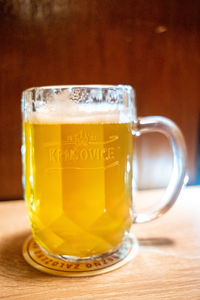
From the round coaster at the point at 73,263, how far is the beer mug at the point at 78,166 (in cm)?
1

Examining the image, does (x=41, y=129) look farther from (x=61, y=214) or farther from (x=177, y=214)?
(x=177, y=214)

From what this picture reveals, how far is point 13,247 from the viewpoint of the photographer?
583 millimetres

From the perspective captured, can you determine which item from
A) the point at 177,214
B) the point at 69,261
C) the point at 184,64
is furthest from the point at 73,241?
the point at 184,64

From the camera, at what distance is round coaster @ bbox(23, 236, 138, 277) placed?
19.3 inches

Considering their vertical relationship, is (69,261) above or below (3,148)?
below

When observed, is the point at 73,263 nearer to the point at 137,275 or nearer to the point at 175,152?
the point at 137,275

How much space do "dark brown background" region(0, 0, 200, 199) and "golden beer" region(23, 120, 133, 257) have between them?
1.11 feet

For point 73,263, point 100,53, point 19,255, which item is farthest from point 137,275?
point 100,53

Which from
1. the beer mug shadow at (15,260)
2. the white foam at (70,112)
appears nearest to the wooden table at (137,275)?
the beer mug shadow at (15,260)

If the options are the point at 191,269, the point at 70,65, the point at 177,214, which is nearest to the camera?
the point at 191,269

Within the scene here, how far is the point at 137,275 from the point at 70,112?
28cm

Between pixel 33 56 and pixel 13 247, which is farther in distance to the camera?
pixel 33 56

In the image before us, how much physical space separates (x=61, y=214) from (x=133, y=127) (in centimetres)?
21

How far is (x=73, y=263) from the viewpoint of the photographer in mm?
521
